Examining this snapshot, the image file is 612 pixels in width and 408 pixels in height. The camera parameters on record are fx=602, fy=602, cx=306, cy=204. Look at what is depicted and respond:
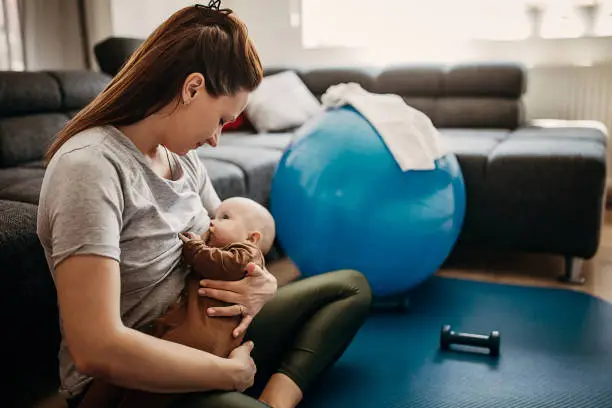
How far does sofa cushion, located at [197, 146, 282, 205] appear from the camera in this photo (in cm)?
228

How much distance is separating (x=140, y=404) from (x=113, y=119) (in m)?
0.46

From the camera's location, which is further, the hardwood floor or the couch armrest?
the couch armrest

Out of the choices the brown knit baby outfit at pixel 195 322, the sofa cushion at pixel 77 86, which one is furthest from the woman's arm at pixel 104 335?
the sofa cushion at pixel 77 86

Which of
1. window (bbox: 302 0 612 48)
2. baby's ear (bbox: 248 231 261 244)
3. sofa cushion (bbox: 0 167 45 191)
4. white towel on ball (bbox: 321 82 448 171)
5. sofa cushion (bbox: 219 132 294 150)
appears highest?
window (bbox: 302 0 612 48)

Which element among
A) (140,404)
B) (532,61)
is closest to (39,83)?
(140,404)

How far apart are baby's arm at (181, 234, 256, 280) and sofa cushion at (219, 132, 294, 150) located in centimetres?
167

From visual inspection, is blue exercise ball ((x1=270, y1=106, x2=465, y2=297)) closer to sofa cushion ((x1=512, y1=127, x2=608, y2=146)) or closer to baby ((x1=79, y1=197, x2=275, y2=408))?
baby ((x1=79, y1=197, x2=275, y2=408))

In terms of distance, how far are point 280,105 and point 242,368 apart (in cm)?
241

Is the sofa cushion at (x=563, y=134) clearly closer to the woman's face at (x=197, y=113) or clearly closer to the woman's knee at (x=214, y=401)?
the woman's face at (x=197, y=113)

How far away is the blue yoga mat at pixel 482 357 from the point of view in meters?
1.47

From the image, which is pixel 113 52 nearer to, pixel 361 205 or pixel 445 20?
pixel 361 205

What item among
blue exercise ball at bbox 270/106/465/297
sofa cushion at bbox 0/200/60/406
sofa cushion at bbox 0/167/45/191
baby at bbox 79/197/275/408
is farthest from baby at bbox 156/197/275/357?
sofa cushion at bbox 0/167/45/191

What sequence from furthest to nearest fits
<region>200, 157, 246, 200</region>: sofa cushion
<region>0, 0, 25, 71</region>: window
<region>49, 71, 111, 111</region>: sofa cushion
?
<region>0, 0, 25, 71</region>: window → <region>49, 71, 111, 111</region>: sofa cushion → <region>200, 157, 246, 200</region>: sofa cushion

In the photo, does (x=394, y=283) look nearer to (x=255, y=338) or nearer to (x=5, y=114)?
(x=255, y=338)
